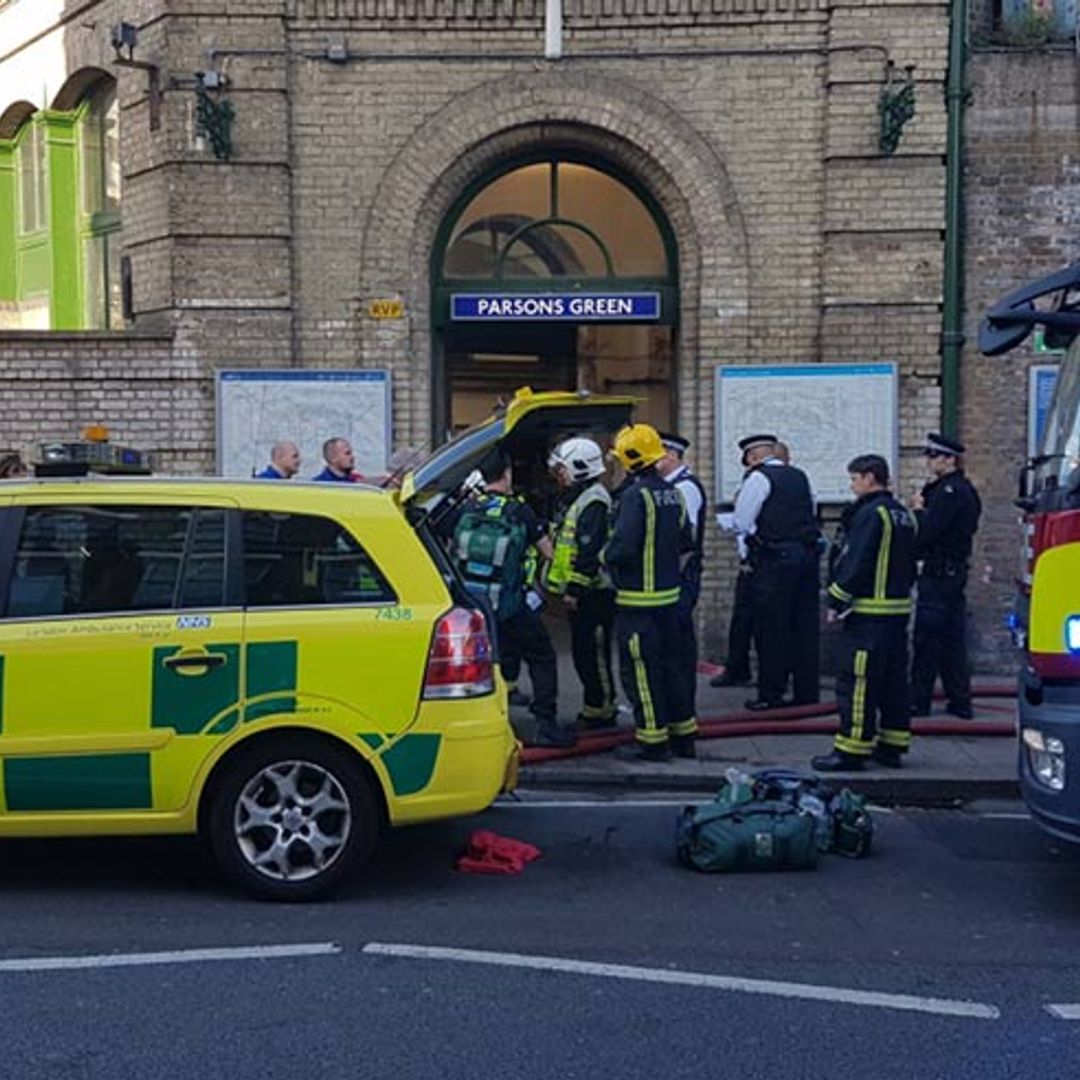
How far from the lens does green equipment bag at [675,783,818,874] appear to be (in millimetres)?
5859

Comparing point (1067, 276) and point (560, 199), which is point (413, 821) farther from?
point (560, 199)

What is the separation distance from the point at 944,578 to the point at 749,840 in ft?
11.7

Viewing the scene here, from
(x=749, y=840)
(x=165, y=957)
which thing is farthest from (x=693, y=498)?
(x=165, y=957)

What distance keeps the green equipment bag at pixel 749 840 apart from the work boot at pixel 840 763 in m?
1.58

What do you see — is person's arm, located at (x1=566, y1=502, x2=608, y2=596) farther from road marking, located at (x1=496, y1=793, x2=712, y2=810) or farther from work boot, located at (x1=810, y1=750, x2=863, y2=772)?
work boot, located at (x1=810, y1=750, x2=863, y2=772)

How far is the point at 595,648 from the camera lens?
848 centimetres

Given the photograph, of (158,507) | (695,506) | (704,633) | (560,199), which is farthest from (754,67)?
(158,507)

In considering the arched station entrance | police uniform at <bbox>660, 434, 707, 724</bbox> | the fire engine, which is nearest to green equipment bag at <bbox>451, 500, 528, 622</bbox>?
police uniform at <bbox>660, 434, 707, 724</bbox>

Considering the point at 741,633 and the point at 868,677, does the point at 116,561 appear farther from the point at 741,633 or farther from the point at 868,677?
the point at 741,633

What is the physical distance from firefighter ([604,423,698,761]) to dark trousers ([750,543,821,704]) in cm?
148

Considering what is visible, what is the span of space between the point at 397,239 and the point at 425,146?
0.76 m

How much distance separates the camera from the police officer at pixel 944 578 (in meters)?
8.59

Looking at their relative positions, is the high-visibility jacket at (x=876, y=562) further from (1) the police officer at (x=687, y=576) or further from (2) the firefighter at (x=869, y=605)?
(1) the police officer at (x=687, y=576)

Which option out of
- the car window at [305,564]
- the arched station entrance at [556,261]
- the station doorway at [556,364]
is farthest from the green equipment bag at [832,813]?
the station doorway at [556,364]
